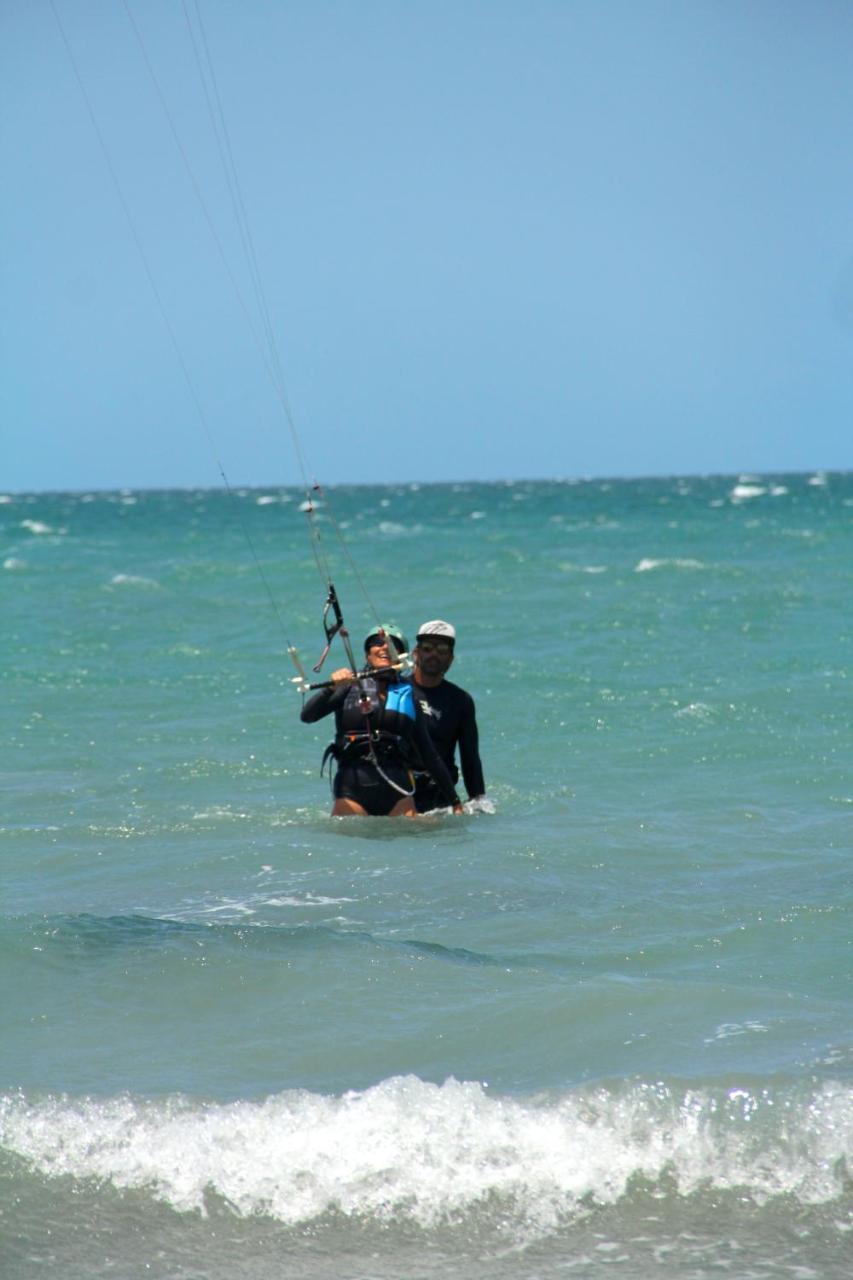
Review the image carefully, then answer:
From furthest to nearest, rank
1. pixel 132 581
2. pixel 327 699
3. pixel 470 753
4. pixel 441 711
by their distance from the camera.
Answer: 1. pixel 132 581
2. pixel 470 753
3. pixel 441 711
4. pixel 327 699

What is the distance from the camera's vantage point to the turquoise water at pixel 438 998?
424cm

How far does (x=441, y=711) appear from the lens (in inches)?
341

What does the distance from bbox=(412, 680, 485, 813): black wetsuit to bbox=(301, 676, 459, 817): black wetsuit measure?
0.07 metres

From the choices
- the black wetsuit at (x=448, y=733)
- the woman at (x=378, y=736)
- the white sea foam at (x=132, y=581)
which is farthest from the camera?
the white sea foam at (x=132, y=581)

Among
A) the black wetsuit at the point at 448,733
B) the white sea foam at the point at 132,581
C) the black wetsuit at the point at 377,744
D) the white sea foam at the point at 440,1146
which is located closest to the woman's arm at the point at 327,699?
the black wetsuit at the point at 377,744

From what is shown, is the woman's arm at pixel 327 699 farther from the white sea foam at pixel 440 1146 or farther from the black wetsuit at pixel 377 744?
the white sea foam at pixel 440 1146

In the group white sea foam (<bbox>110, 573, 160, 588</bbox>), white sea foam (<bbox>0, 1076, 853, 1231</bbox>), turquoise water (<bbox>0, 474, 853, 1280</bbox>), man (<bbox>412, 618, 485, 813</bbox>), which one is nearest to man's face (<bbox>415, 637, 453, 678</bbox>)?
man (<bbox>412, 618, 485, 813</bbox>)

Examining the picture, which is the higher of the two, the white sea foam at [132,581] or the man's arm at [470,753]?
the white sea foam at [132,581]

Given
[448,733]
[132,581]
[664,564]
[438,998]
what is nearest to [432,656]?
[448,733]

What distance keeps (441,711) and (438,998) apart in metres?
3.14

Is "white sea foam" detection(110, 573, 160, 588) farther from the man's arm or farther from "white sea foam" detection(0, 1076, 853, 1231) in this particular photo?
"white sea foam" detection(0, 1076, 853, 1231)

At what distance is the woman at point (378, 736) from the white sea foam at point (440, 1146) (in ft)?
12.7

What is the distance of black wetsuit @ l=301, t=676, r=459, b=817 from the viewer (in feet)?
28.0

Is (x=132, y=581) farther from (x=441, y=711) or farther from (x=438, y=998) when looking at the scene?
(x=438, y=998)
